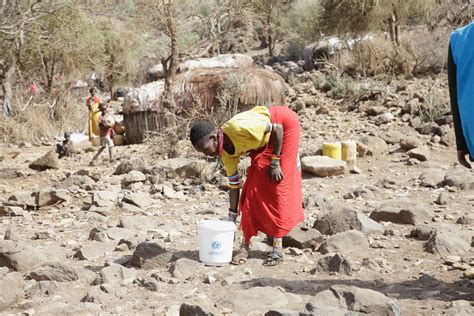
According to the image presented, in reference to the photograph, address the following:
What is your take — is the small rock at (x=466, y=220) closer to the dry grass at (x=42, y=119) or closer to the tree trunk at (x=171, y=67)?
the tree trunk at (x=171, y=67)

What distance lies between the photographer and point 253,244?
491 centimetres

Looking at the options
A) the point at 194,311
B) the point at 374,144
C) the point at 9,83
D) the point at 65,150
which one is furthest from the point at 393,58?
the point at 194,311

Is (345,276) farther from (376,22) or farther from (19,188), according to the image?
(376,22)

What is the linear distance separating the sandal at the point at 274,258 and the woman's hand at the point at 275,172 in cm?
48

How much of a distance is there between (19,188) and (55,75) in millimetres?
9113

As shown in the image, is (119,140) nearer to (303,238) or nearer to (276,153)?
(303,238)

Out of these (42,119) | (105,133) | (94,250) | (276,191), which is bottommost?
(94,250)

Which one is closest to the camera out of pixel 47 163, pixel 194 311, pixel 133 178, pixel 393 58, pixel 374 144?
pixel 194 311

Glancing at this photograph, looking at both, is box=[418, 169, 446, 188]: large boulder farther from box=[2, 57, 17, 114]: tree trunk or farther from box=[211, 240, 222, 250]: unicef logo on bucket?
box=[2, 57, 17, 114]: tree trunk

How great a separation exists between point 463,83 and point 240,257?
1.92 meters

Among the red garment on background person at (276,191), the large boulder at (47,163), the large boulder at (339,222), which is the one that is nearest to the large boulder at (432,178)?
the large boulder at (339,222)

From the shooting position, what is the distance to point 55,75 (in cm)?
1720

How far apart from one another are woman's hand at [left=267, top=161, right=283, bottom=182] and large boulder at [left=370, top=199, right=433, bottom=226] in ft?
4.87

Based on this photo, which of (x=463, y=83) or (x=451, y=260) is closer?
(x=463, y=83)
